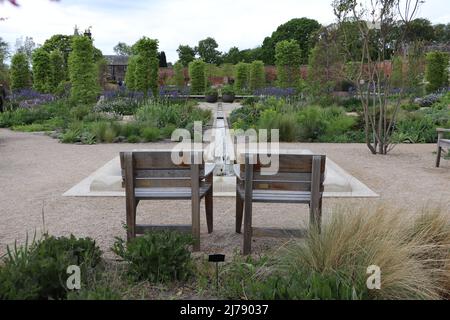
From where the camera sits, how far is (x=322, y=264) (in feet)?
10.7

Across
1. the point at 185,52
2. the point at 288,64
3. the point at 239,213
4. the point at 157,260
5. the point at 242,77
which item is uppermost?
the point at 185,52

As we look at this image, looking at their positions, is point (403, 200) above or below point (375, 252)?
below

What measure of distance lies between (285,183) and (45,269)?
2027 millimetres

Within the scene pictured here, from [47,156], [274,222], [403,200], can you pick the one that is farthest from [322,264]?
[47,156]

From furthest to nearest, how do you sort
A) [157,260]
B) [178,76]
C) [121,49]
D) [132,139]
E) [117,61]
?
1. [121,49]
2. [117,61]
3. [178,76]
4. [132,139]
5. [157,260]

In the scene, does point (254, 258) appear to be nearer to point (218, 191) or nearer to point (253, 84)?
point (218, 191)

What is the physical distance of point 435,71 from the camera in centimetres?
2888

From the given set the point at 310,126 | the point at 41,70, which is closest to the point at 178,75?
the point at 41,70

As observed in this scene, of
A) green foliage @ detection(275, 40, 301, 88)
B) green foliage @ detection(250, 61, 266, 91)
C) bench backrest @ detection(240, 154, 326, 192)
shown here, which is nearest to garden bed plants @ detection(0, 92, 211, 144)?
bench backrest @ detection(240, 154, 326, 192)

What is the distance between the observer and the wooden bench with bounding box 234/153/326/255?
4.09m

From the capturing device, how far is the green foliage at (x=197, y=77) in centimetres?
3445

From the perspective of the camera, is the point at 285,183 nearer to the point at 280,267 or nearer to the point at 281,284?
the point at 280,267

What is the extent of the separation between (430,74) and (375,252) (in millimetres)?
28631

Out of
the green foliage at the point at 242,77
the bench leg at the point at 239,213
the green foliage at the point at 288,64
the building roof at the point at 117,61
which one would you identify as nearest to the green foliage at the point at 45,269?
the bench leg at the point at 239,213
